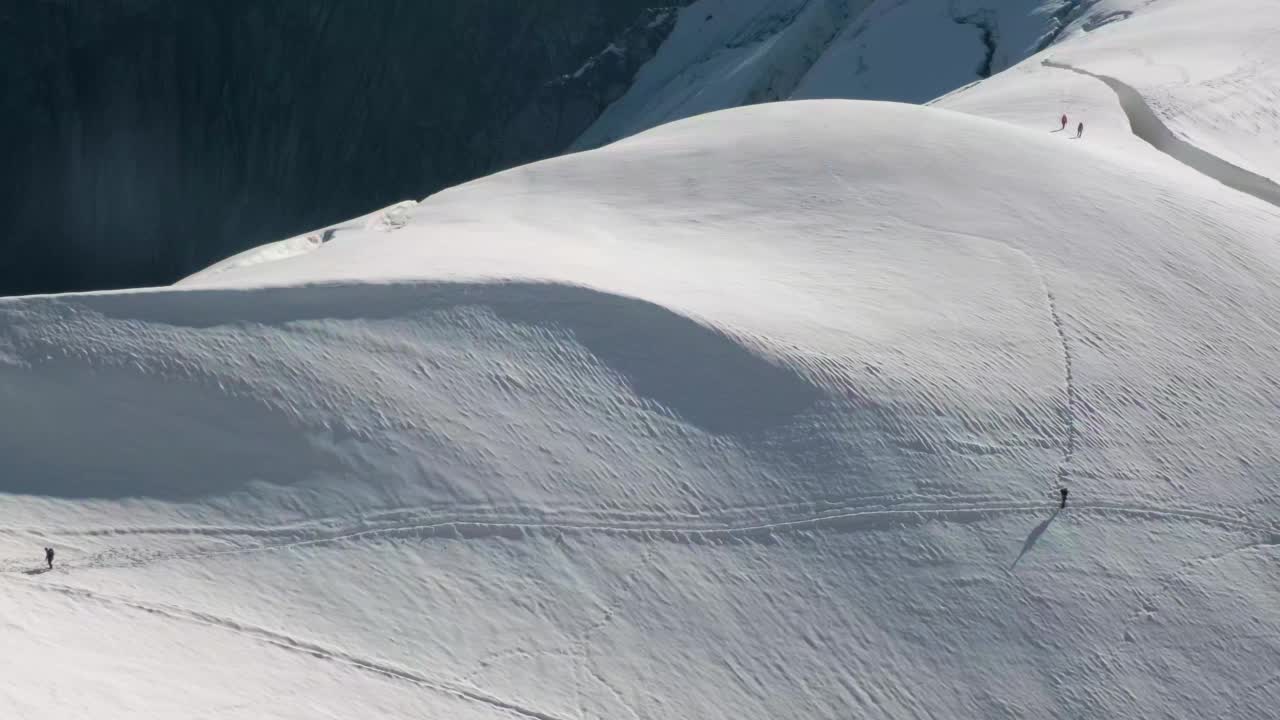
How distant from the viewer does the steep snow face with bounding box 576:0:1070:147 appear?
88.1 feet

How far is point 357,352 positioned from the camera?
10328 mm

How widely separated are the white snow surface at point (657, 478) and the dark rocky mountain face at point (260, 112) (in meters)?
25.3

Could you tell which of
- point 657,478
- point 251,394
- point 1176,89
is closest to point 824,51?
point 1176,89

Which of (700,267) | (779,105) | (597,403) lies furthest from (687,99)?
(597,403)

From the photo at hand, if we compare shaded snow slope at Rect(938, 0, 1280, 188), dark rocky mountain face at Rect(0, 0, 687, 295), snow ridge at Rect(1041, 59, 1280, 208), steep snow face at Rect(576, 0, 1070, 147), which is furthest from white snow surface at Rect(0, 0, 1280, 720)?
dark rocky mountain face at Rect(0, 0, 687, 295)

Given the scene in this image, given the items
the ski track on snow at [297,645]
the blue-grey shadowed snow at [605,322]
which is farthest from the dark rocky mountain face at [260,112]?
the ski track on snow at [297,645]

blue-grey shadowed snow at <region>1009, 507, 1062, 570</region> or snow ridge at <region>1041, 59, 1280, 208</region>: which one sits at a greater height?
snow ridge at <region>1041, 59, 1280, 208</region>

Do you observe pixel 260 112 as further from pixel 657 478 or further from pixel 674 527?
pixel 674 527

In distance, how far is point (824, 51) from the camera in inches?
1212

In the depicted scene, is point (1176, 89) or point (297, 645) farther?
point (1176, 89)

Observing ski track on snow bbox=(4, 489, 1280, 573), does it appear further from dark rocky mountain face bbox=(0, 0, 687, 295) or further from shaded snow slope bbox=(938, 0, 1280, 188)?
dark rocky mountain face bbox=(0, 0, 687, 295)

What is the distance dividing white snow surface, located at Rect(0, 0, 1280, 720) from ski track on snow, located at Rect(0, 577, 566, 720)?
18 millimetres

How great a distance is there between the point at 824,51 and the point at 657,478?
22.6 m

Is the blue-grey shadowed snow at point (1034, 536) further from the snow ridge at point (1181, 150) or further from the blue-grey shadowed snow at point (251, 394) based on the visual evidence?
the snow ridge at point (1181, 150)
